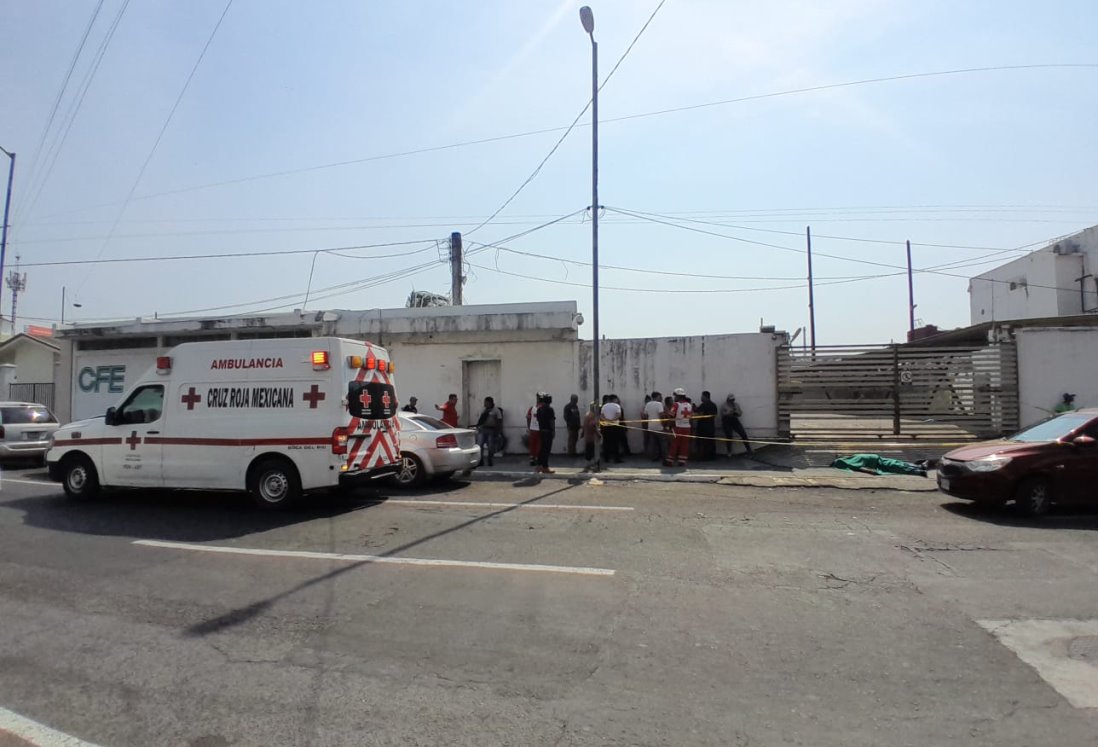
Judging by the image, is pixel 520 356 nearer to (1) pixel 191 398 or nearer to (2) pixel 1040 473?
(1) pixel 191 398

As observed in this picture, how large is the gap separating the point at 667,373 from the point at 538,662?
43.0 feet

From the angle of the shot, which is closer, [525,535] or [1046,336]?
[525,535]

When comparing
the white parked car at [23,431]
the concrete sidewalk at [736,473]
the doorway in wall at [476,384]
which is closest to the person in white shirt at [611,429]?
the concrete sidewalk at [736,473]

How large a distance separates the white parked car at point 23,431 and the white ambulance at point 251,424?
6.65 m

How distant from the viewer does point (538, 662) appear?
14.1ft

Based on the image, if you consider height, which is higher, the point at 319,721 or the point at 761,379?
the point at 761,379

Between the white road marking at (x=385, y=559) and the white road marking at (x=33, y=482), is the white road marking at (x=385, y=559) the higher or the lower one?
the lower one

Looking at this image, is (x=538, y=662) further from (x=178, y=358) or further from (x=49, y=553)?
(x=178, y=358)

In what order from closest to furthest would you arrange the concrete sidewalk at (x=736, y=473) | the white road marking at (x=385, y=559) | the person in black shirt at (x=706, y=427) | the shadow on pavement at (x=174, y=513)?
the white road marking at (x=385, y=559) < the shadow on pavement at (x=174, y=513) < the concrete sidewalk at (x=736, y=473) < the person in black shirt at (x=706, y=427)

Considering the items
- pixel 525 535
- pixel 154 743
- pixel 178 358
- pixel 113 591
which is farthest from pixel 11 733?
pixel 178 358

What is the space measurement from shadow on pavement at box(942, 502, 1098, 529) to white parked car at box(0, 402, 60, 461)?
18.3 m

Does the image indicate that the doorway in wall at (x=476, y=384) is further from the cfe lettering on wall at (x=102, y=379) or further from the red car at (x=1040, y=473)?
the cfe lettering on wall at (x=102, y=379)

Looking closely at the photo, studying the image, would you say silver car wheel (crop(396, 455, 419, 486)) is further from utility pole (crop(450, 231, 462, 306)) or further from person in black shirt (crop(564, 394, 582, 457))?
utility pole (crop(450, 231, 462, 306))

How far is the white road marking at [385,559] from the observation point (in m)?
6.36
